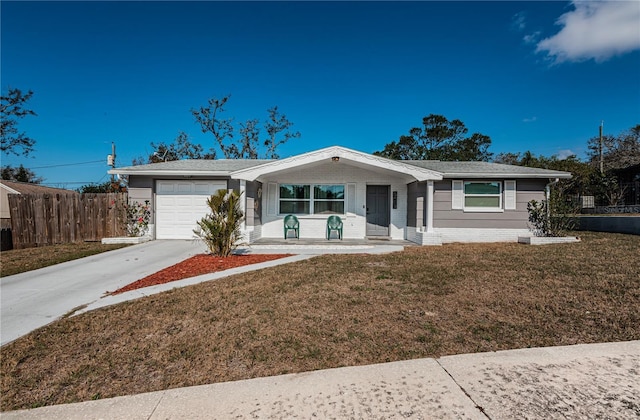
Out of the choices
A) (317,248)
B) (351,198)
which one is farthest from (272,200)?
(317,248)

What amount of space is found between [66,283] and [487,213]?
12741 mm

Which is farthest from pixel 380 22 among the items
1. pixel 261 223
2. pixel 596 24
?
pixel 261 223

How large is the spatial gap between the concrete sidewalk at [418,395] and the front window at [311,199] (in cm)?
999

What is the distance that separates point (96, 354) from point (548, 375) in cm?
427

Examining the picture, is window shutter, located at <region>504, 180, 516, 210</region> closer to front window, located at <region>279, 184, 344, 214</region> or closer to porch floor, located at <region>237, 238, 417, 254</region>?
porch floor, located at <region>237, 238, 417, 254</region>

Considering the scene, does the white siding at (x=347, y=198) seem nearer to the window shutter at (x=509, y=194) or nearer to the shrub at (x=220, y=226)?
the window shutter at (x=509, y=194)

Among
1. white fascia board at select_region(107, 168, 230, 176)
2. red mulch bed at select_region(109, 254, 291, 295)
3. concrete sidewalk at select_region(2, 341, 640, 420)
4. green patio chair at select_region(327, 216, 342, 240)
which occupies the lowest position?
concrete sidewalk at select_region(2, 341, 640, 420)

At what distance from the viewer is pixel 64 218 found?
11.5m

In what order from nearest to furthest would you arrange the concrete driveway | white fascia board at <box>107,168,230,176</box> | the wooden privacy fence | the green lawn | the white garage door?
the green lawn, the concrete driveway, the wooden privacy fence, white fascia board at <box>107,168,230,176</box>, the white garage door

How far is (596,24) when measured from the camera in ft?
33.7

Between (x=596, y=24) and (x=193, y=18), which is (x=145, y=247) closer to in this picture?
(x=193, y=18)

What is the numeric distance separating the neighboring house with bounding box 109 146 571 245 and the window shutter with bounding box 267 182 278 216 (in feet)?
0.13

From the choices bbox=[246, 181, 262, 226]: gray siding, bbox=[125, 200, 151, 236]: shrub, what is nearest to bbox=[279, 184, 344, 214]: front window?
bbox=[246, 181, 262, 226]: gray siding

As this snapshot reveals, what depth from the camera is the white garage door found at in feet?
40.4
